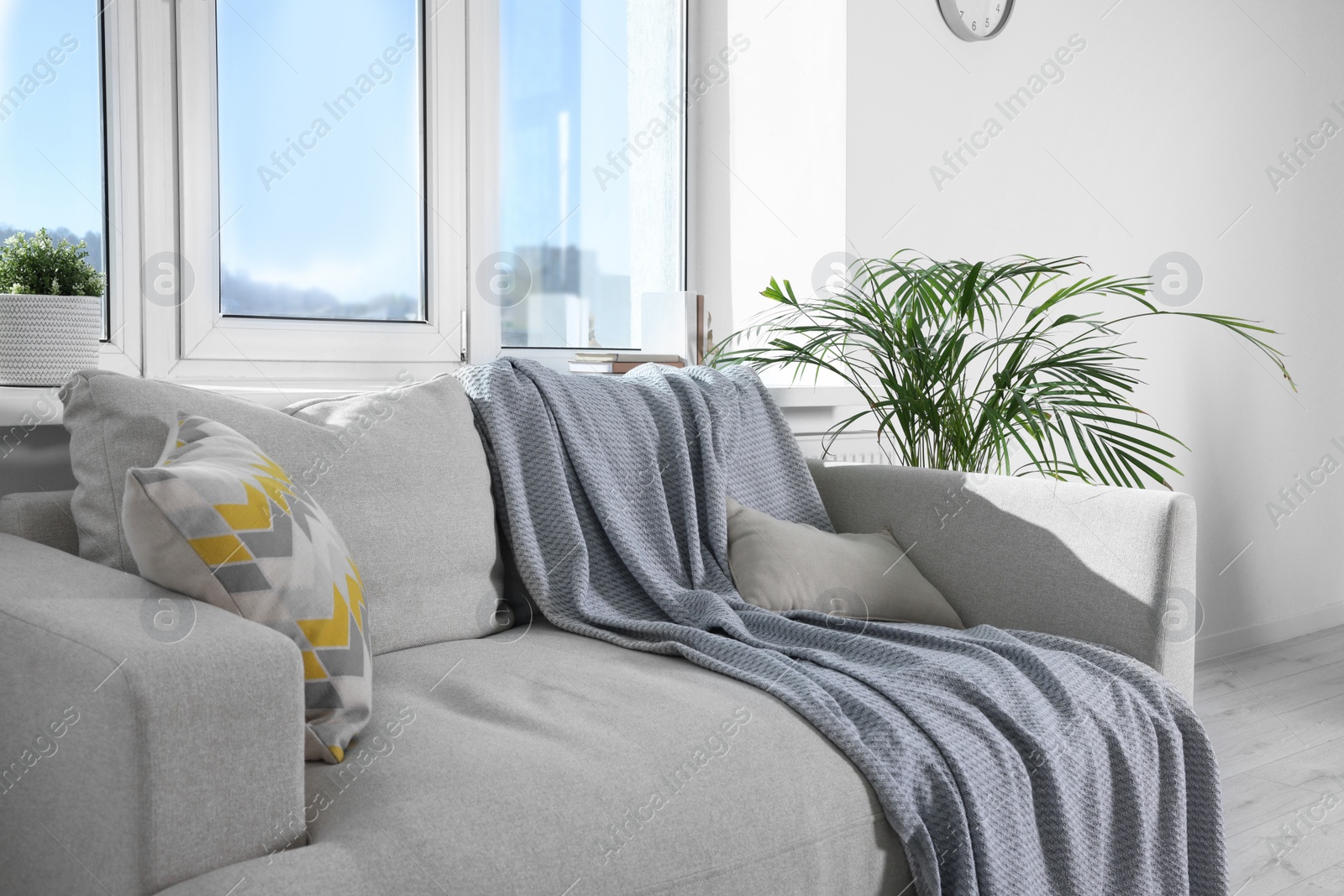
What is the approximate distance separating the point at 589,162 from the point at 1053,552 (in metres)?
1.36

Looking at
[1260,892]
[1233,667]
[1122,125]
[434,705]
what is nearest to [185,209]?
[434,705]

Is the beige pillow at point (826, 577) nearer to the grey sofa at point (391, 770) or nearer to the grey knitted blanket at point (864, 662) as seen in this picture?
the grey knitted blanket at point (864, 662)

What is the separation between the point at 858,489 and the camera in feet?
6.31

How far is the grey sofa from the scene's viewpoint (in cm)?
79

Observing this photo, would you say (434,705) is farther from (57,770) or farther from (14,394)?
(14,394)

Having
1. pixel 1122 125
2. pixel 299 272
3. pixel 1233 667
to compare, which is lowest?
pixel 1233 667

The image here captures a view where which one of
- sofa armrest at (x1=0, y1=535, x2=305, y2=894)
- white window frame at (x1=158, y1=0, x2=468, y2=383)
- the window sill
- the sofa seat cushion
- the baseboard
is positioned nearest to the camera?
sofa armrest at (x1=0, y1=535, x2=305, y2=894)

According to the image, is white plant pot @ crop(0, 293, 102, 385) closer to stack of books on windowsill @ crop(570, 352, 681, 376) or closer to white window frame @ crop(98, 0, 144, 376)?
white window frame @ crop(98, 0, 144, 376)

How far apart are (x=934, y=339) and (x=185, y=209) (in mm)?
1320

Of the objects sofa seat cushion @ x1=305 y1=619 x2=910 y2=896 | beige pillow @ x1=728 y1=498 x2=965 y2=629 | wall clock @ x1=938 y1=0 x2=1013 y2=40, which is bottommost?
sofa seat cushion @ x1=305 y1=619 x2=910 y2=896

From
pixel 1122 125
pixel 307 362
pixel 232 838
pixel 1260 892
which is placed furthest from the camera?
pixel 1122 125

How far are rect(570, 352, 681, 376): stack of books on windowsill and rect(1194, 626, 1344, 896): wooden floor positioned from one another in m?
1.42

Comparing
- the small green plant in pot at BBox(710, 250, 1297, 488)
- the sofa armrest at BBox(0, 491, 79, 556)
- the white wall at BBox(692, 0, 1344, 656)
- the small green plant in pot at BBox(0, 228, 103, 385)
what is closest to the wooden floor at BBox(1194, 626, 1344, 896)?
the white wall at BBox(692, 0, 1344, 656)

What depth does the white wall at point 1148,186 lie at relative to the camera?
100 inches
